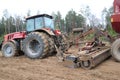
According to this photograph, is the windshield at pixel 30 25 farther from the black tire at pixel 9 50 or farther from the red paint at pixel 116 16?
the red paint at pixel 116 16

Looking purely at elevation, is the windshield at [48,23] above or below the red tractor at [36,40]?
above

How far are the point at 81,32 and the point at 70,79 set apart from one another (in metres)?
3.45

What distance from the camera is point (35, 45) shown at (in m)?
11.2

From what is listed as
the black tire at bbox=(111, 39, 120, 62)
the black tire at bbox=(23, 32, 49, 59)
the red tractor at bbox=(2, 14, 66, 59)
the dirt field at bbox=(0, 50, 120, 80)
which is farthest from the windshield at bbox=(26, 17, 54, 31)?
the black tire at bbox=(111, 39, 120, 62)

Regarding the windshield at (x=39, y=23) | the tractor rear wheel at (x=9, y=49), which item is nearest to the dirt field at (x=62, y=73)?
the windshield at (x=39, y=23)

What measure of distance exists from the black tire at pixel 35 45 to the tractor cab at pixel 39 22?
27.7 inches

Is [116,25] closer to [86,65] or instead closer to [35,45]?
[86,65]

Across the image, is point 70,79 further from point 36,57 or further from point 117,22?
point 36,57

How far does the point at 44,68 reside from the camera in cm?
817

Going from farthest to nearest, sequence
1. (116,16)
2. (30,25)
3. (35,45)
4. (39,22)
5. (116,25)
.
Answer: (30,25) → (39,22) → (35,45) → (116,25) → (116,16)

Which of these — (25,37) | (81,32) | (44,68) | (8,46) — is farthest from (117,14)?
(8,46)

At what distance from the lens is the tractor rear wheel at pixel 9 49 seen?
1175 centimetres

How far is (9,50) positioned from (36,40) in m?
2.03

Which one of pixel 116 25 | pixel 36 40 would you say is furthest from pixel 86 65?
pixel 36 40
